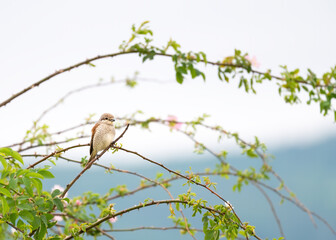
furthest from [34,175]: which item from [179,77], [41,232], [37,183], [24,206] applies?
[179,77]

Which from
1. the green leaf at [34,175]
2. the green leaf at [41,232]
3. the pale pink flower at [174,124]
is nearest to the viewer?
the green leaf at [34,175]

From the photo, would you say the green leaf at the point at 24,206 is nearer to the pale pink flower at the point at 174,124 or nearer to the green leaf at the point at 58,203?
the green leaf at the point at 58,203

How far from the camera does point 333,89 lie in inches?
175

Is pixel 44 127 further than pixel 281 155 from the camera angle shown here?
No

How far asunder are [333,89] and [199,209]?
2.17 m

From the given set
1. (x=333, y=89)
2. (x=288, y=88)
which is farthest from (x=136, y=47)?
(x=333, y=89)

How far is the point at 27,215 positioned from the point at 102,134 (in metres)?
1.54

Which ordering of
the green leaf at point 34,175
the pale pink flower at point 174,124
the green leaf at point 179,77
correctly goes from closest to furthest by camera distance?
1. the green leaf at point 34,175
2. the green leaf at point 179,77
3. the pale pink flower at point 174,124

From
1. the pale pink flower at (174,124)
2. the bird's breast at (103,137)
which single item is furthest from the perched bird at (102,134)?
the pale pink flower at (174,124)

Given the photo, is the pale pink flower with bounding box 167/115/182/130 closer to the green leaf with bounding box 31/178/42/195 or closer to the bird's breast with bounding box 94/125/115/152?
the bird's breast with bounding box 94/125/115/152

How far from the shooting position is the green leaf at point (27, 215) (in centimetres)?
251

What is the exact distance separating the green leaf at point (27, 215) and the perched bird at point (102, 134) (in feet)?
4.83

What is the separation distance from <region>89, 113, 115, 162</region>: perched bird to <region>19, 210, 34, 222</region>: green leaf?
4.83 feet

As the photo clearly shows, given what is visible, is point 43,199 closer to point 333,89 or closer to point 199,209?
point 199,209
